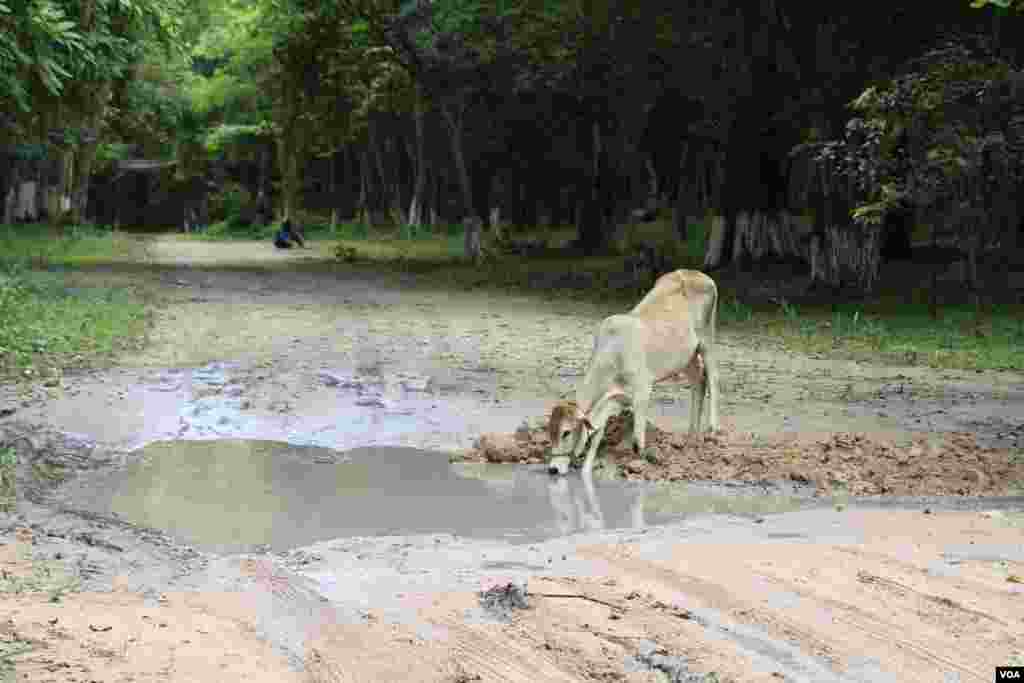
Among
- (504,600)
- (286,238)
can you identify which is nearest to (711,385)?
(504,600)

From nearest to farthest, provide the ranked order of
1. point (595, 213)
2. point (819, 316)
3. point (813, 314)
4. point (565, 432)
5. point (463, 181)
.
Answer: point (565, 432) < point (819, 316) < point (813, 314) < point (463, 181) < point (595, 213)

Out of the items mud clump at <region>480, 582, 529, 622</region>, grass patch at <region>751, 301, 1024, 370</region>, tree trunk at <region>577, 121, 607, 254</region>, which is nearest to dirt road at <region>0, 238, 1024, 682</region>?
mud clump at <region>480, 582, 529, 622</region>

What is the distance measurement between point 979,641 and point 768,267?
22684 millimetres

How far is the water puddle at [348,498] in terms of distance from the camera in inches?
349

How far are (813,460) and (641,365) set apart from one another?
59.7 inches

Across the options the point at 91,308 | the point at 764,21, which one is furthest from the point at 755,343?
the point at 764,21

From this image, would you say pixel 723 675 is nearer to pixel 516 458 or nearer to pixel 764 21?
pixel 516 458

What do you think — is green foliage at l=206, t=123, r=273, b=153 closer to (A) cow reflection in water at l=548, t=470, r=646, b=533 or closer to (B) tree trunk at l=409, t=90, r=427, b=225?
(B) tree trunk at l=409, t=90, r=427, b=225

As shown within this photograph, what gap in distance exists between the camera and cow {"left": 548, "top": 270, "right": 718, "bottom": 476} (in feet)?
34.9

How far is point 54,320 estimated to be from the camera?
61.4ft

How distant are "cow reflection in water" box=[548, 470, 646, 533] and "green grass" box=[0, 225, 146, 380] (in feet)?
21.0

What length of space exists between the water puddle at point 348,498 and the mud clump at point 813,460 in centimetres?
36

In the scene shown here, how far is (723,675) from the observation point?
5.75m

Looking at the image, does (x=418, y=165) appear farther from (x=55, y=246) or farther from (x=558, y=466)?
(x=558, y=466)
